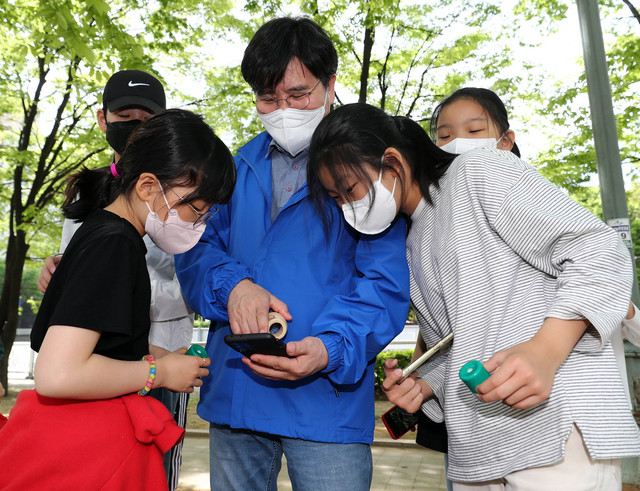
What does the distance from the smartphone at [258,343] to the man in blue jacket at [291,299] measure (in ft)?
0.08

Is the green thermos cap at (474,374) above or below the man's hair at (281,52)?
below

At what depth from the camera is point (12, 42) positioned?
10719 millimetres

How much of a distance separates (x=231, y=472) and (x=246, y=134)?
942 cm

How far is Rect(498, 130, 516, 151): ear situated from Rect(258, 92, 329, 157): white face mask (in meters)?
1.14

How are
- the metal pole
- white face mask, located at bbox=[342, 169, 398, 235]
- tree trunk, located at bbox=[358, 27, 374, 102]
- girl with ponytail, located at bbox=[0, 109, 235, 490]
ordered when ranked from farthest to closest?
1. tree trunk, located at bbox=[358, 27, 374, 102]
2. the metal pole
3. white face mask, located at bbox=[342, 169, 398, 235]
4. girl with ponytail, located at bbox=[0, 109, 235, 490]

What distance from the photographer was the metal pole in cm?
542

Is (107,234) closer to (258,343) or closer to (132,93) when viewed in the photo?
(258,343)

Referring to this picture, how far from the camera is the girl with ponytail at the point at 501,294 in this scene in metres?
1.44

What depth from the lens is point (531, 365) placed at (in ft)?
4.55

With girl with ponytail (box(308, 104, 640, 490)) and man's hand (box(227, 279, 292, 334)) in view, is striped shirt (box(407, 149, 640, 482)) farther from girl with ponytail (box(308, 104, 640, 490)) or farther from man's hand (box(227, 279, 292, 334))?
man's hand (box(227, 279, 292, 334))

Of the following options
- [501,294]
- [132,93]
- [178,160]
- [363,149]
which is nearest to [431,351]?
[501,294]

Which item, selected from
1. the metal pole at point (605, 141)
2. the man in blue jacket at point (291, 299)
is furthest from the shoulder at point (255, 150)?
the metal pole at point (605, 141)

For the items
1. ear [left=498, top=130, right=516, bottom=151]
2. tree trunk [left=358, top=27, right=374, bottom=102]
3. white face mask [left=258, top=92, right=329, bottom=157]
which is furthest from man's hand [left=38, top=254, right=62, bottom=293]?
tree trunk [left=358, top=27, right=374, bottom=102]

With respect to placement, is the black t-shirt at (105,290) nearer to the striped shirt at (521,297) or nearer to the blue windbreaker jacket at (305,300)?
the blue windbreaker jacket at (305,300)
